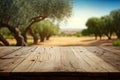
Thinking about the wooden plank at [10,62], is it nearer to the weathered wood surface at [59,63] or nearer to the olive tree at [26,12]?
the weathered wood surface at [59,63]

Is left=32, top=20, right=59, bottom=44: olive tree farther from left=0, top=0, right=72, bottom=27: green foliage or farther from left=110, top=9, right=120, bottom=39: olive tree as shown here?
left=0, top=0, right=72, bottom=27: green foliage

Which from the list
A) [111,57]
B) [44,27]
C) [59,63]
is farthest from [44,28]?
[59,63]

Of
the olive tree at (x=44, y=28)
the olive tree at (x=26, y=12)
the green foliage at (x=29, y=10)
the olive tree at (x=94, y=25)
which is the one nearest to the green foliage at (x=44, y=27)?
the olive tree at (x=44, y=28)

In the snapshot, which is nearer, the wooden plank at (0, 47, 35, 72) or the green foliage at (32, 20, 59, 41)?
the wooden plank at (0, 47, 35, 72)

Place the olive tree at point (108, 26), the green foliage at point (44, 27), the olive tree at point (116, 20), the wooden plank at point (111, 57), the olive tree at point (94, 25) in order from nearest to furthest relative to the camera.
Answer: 1. the wooden plank at point (111, 57)
2. the green foliage at point (44, 27)
3. the olive tree at point (116, 20)
4. the olive tree at point (108, 26)
5. the olive tree at point (94, 25)

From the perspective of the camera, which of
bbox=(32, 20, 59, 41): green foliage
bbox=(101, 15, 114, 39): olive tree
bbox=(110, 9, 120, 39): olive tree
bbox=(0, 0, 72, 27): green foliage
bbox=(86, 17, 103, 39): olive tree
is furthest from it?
bbox=(86, 17, 103, 39): olive tree

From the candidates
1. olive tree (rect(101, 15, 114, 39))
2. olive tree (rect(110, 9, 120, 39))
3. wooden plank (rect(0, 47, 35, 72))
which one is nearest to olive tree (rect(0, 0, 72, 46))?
wooden plank (rect(0, 47, 35, 72))

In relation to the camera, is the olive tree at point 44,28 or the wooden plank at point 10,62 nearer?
the wooden plank at point 10,62

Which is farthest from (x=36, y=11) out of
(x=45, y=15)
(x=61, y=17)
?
(x=61, y=17)

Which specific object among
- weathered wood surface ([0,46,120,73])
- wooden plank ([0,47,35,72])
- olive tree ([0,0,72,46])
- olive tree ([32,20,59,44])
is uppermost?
olive tree ([0,0,72,46])
